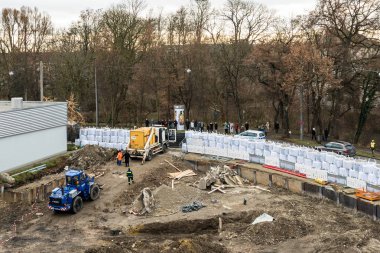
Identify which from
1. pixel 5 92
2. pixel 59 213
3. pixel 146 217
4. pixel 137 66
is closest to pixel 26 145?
pixel 59 213

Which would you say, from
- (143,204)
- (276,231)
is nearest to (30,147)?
(143,204)

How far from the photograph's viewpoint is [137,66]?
4747 centimetres

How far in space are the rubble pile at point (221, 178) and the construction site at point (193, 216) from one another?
65 mm

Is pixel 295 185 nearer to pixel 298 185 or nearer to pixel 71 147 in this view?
pixel 298 185

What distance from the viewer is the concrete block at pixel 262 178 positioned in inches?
1083

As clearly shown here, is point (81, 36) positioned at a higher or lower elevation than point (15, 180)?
higher

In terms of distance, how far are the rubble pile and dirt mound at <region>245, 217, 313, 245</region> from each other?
6537mm

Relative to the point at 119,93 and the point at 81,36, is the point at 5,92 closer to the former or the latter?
the point at 81,36

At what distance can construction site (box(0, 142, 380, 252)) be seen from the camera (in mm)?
18562

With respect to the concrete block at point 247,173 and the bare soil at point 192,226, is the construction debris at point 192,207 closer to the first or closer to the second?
the bare soil at point 192,226

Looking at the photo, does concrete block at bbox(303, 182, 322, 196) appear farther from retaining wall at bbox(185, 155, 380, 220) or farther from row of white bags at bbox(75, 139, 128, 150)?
row of white bags at bbox(75, 139, 128, 150)

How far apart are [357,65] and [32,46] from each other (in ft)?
130

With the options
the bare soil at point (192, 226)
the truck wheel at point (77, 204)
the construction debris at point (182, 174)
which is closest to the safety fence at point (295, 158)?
the bare soil at point (192, 226)

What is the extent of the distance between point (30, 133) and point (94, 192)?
31.6ft
